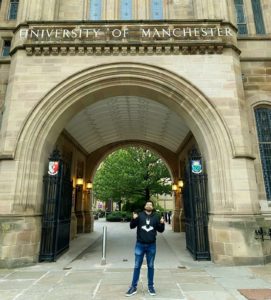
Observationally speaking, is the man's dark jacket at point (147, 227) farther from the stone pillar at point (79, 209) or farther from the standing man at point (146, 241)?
the stone pillar at point (79, 209)

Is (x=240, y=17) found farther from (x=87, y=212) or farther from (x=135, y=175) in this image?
(x=135, y=175)

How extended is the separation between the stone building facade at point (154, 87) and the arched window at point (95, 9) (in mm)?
63

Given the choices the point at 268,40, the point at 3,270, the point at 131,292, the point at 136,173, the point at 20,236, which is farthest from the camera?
the point at 136,173

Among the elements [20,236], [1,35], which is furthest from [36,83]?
[20,236]

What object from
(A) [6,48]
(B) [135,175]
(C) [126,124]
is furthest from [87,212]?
(A) [6,48]

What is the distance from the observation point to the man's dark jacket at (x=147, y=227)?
489 centimetres

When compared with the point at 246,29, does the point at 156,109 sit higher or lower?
lower

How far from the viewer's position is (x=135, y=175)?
26.1 metres

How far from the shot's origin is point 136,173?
2609cm

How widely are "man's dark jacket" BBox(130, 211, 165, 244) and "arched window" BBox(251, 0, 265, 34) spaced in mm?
10225

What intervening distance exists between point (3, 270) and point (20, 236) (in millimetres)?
957

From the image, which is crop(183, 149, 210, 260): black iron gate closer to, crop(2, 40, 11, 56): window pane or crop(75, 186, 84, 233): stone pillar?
crop(2, 40, 11, 56): window pane

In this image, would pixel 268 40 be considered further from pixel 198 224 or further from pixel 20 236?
pixel 20 236

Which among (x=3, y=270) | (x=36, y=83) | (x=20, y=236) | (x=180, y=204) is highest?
(x=36, y=83)
